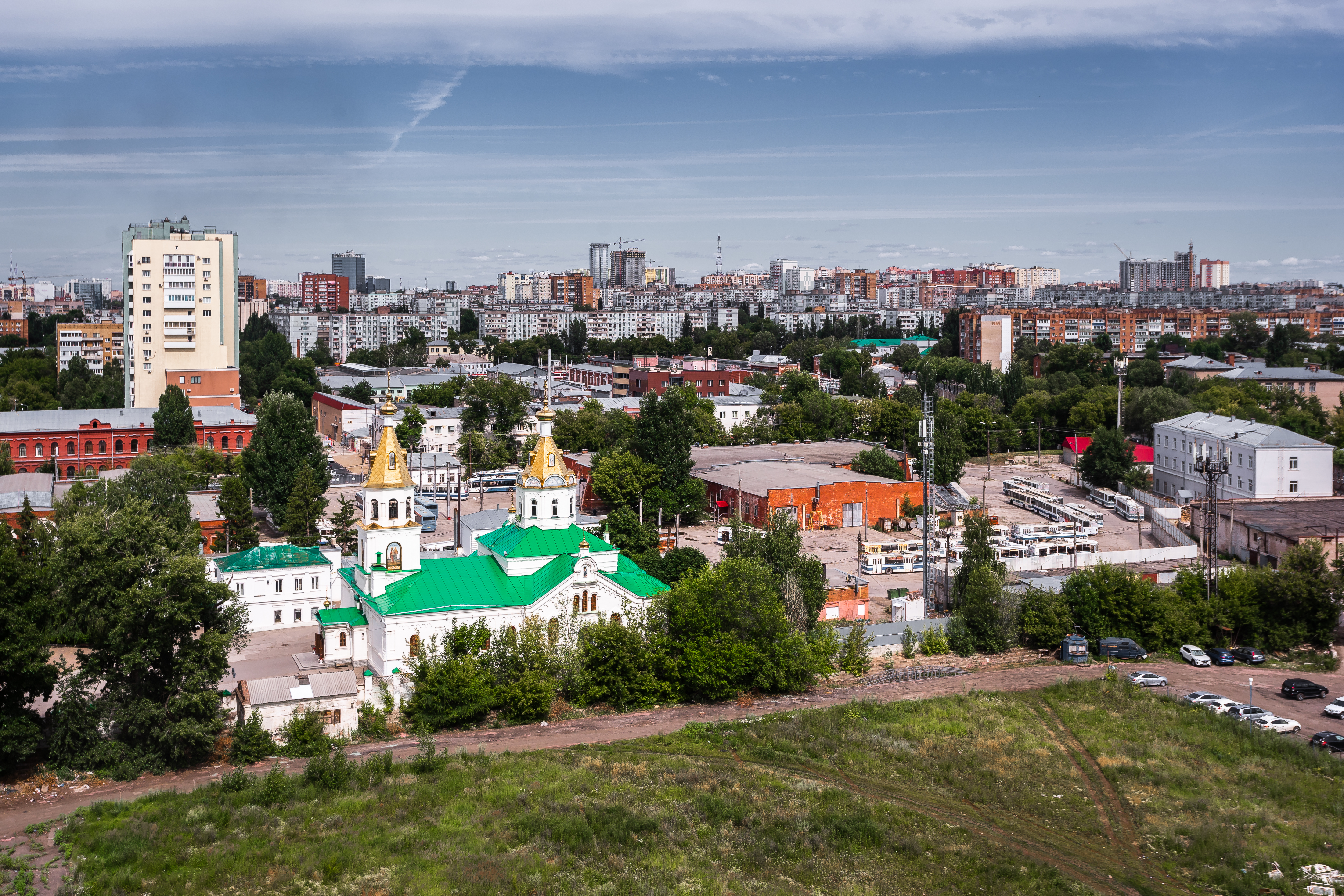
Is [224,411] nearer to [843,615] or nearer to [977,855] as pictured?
[843,615]

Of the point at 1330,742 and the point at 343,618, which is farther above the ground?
the point at 343,618

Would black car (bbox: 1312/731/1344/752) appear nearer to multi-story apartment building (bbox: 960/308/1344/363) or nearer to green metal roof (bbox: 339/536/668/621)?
green metal roof (bbox: 339/536/668/621)

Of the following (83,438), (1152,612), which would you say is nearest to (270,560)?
(1152,612)

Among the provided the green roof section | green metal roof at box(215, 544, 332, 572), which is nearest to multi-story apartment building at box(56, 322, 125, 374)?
green metal roof at box(215, 544, 332, 572)

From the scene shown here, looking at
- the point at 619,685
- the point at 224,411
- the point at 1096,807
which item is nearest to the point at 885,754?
the point at 1096,807

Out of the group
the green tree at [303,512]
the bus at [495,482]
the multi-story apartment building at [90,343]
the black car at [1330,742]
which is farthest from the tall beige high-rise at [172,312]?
the black car at [1330,742]

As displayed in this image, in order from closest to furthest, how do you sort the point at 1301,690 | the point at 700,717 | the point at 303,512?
the point at 700,717 → the point at 1301,690 → the point at 303,512

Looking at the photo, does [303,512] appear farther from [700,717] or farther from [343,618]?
[700,717]

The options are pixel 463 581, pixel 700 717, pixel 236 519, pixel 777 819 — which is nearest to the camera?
pixel 777 819

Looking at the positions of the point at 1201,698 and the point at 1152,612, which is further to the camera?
the point at 1152,612
